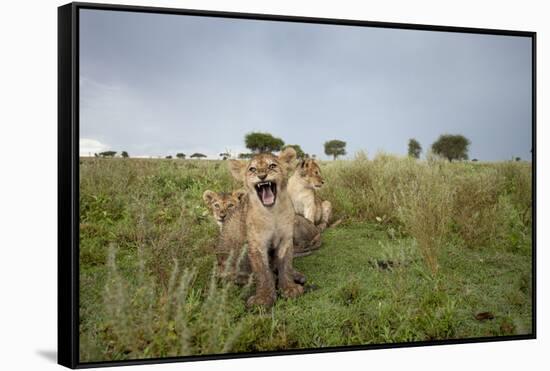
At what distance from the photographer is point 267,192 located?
674 centimetres

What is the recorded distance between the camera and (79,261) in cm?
612

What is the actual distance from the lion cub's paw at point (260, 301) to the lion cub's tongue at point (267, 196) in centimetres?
75

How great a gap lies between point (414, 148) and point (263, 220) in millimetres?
1577

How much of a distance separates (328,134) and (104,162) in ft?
6.22

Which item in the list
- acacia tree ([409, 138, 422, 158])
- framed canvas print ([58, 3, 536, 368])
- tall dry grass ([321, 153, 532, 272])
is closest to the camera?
framed canvas print ([58, 3, 536, 368])

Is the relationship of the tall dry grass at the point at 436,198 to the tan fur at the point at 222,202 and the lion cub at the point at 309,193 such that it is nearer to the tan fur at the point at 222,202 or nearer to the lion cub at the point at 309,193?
the lion cub at the point at 309,193

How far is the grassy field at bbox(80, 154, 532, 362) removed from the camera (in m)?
6.24

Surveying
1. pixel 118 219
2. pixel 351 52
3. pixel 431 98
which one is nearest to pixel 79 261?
pixel 118 219

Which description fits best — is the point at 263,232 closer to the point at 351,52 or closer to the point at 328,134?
the point at 328,134

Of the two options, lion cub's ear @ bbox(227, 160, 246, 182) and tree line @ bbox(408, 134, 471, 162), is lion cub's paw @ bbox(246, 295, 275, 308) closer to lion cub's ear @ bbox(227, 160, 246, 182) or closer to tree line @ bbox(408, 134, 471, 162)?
lion cub's ear @ bbox(227, 160, 246, 182)

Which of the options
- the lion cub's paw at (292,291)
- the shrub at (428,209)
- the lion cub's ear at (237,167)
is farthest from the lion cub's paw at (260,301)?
the shrub at (428,209)

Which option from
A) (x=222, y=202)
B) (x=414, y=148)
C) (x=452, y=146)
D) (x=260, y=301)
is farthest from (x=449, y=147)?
(x=260, y=301)

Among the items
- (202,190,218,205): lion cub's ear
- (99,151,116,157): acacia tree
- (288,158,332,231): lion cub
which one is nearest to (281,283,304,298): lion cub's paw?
(288,158,332,231): lion cub

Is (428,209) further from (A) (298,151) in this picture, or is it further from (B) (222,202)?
(B) (222,202)
